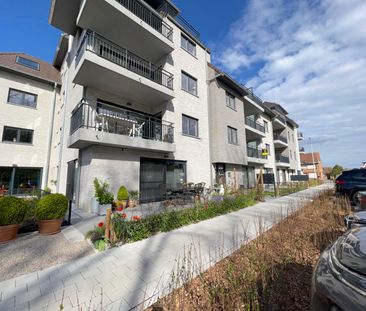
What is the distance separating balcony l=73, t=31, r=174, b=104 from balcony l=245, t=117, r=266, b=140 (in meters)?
10.8

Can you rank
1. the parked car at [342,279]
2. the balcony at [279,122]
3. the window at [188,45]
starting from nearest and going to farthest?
the parked car at [342,279]
the window at [188,45]
the balcony at [279,122]

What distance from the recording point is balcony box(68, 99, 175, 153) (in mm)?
7871

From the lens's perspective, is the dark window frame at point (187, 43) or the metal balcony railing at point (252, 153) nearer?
the dark window frame at point (187, 43)

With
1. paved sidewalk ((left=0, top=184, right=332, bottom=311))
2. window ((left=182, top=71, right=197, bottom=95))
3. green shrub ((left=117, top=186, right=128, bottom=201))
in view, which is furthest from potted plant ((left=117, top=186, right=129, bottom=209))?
window ((left=182, top=71, right=197, bottom=95))

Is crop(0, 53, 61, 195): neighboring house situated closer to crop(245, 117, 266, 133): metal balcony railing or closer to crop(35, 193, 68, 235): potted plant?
crop(35, 193, 68, 235): potted plant

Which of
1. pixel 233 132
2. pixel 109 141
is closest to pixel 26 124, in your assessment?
pixel 109 141

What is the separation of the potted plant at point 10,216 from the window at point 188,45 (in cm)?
1340

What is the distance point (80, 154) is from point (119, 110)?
3232 millimetres

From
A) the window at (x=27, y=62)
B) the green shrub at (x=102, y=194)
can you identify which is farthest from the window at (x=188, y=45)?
the window at (x=27, y=62)

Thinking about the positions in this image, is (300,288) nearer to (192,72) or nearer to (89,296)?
(89,296)

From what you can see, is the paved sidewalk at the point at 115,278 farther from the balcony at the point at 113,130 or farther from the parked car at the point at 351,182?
the parked car at the point at 351,182

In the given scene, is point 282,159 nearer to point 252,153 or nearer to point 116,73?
point 252,153

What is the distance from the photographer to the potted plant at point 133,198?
8759 millimetres

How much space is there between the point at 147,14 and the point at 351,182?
47.7ft
